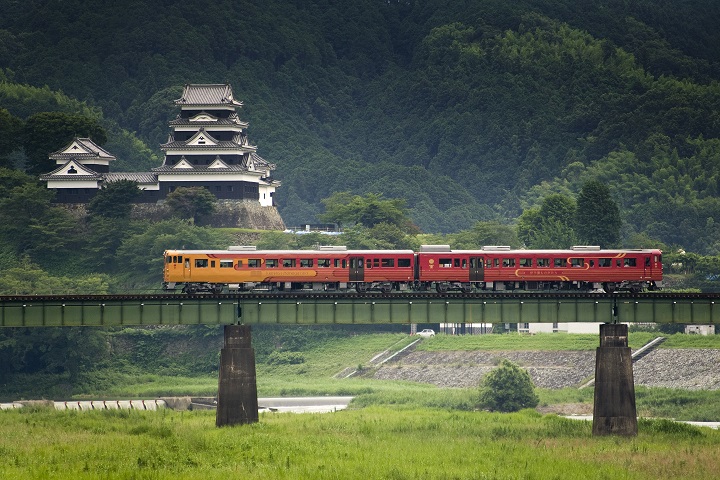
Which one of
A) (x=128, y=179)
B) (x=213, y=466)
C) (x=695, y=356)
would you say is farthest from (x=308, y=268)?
(x=128, y=179)

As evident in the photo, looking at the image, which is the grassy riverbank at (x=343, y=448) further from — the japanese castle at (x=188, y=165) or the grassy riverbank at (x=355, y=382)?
the japanese castle at (x=188, y=165)

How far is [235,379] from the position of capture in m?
85.2

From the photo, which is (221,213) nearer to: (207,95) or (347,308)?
(207,95)

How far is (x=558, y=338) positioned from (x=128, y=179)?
5750cm

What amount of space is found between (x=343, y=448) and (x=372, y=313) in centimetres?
983

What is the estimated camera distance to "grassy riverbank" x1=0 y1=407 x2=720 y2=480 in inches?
2778

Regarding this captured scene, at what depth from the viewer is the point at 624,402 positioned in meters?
84.0

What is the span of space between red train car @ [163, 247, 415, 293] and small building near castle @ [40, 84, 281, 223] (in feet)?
223

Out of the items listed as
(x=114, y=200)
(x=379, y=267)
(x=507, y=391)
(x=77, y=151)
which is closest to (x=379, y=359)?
(x=507, y=391)

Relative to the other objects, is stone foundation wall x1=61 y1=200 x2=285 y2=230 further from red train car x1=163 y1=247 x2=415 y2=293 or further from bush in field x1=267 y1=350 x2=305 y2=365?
red train car x1=163 y1=247 x2=415 y2=293

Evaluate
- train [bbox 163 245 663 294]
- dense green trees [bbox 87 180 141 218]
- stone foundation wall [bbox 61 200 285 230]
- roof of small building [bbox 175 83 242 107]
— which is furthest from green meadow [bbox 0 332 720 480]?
roof of small building [bbox 175 83 242 107]

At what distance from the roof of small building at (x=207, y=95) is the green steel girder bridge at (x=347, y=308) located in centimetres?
8027

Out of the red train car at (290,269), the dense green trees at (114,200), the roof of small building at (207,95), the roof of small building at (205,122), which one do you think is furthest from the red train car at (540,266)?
the roof of small building at (207,95)

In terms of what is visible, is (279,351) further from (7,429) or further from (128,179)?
(7,429)
